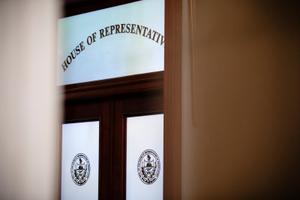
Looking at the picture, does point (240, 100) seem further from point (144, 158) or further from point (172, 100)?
point (144, 158)

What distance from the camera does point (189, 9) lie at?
2.83 metres

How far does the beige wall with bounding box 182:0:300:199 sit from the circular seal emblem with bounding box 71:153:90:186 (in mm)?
989

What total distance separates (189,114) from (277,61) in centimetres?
51

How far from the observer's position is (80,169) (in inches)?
143

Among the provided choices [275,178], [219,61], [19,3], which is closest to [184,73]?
[219,61]

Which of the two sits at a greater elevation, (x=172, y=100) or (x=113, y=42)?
(x=113, y=42)

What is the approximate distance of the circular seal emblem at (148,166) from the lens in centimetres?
326

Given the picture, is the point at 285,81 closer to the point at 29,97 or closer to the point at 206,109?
the point at 206,109

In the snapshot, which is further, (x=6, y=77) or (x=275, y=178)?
(x=6, y=77)

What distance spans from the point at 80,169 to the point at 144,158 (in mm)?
530

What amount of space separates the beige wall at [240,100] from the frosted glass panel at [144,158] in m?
0.46

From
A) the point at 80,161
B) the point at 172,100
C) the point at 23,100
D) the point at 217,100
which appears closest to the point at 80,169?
the point at 80,161

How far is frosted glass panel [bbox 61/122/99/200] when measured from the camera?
358cm

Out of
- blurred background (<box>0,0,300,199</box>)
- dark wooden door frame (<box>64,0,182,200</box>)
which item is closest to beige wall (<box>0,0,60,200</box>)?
blurred background (<box>0,0,300,199</box>)
